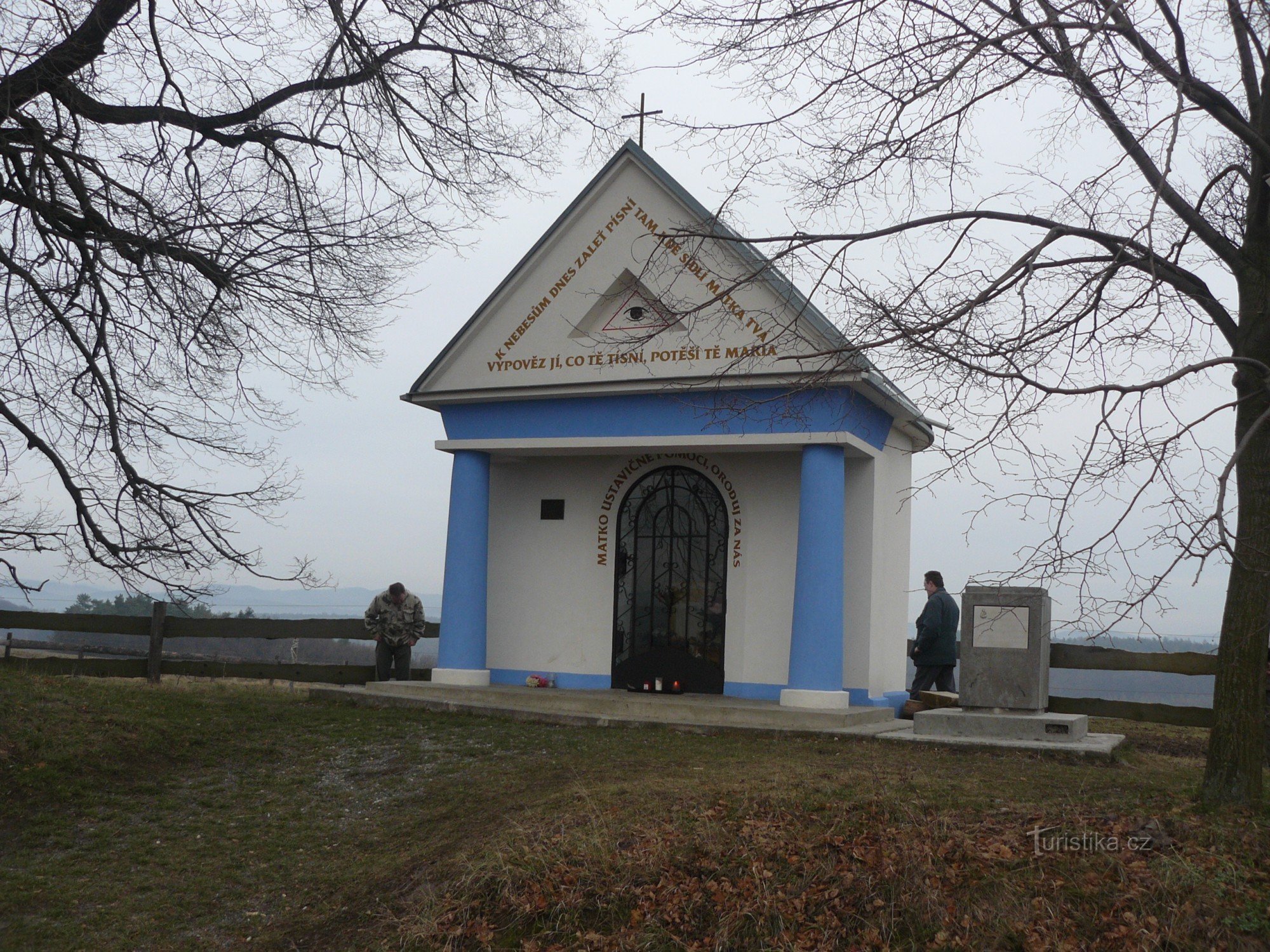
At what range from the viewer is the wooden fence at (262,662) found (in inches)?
539

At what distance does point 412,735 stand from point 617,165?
299 inches

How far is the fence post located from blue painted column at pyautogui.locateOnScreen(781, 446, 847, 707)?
8200mm

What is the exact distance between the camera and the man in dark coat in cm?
1462

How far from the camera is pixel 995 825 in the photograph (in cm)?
694

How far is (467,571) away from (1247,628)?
33.4 ft

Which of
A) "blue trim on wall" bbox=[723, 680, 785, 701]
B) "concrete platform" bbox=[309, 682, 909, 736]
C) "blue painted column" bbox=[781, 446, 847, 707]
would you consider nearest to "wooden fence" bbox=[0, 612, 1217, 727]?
"concrete platform" bbox=[309, 682, 909, 736]

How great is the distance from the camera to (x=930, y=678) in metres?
15.2

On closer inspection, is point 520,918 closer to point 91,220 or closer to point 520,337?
point 91,220

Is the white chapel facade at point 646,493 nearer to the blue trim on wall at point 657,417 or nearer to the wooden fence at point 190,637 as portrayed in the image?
the blue trim on wall at point 657,417

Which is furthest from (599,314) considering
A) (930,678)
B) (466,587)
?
(930,678)

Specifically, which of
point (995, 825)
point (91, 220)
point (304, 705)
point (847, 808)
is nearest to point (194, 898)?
point (847, 808)

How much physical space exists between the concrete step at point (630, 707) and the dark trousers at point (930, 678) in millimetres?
1003

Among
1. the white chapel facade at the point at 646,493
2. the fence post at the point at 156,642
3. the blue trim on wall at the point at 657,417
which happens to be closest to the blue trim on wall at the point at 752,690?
the white chapel facade at the point at 646,493

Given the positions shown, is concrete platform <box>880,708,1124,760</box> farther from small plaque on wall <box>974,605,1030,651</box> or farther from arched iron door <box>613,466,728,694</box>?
arched iron door <box>613,466,728,694</box>
